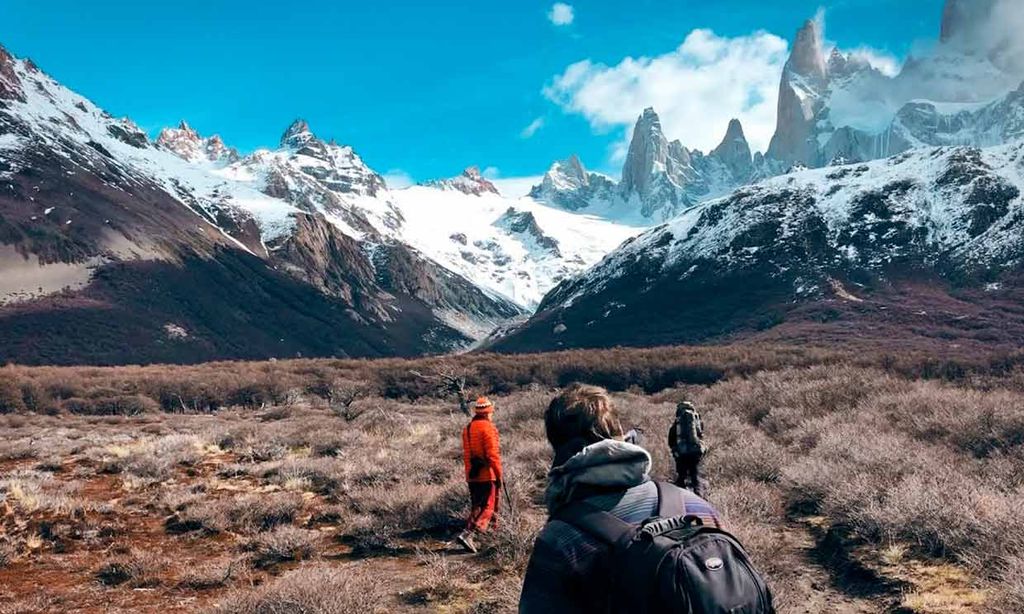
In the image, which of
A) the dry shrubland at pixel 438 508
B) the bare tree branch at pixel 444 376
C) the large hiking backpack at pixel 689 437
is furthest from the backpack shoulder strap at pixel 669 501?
the bare tree branch at pixel 444 376

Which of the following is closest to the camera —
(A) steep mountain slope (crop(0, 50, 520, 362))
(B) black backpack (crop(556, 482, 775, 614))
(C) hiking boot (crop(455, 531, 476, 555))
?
(B) black backpack (crop(556, 482, 775, 614))

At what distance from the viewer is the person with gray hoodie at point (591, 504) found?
222cm

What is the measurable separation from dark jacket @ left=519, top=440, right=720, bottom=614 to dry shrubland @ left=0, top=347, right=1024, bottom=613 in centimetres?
408

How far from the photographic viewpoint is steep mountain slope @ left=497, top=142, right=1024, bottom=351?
245 ft

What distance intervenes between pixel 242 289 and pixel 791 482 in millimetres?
126388

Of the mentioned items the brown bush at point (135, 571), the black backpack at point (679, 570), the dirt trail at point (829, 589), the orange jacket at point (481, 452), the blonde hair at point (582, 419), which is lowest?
the dirt trail at point (829, 589)

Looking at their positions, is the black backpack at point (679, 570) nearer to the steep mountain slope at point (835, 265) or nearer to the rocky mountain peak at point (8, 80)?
the steep mountain slope at point (835, 265)

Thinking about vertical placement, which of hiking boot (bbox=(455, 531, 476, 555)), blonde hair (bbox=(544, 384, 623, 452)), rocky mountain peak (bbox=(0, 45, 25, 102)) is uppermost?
rocky mountain peak (bbox=(0, 45, 25, 102))

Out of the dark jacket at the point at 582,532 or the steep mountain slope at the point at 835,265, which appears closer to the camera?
the dark jacket at the point at 582,532

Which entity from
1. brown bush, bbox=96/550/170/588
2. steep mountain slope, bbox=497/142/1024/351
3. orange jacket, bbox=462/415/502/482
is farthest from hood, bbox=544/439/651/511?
steep mountain slope, bbox=497/142/1024/351

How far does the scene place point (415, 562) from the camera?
8.09 meters

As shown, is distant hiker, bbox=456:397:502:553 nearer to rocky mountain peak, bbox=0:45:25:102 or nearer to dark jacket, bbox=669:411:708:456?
dark jacket, bbox=669:411:708:456

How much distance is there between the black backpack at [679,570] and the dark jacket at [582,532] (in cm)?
8

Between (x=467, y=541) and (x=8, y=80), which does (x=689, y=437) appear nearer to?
(x=467, y=541)
